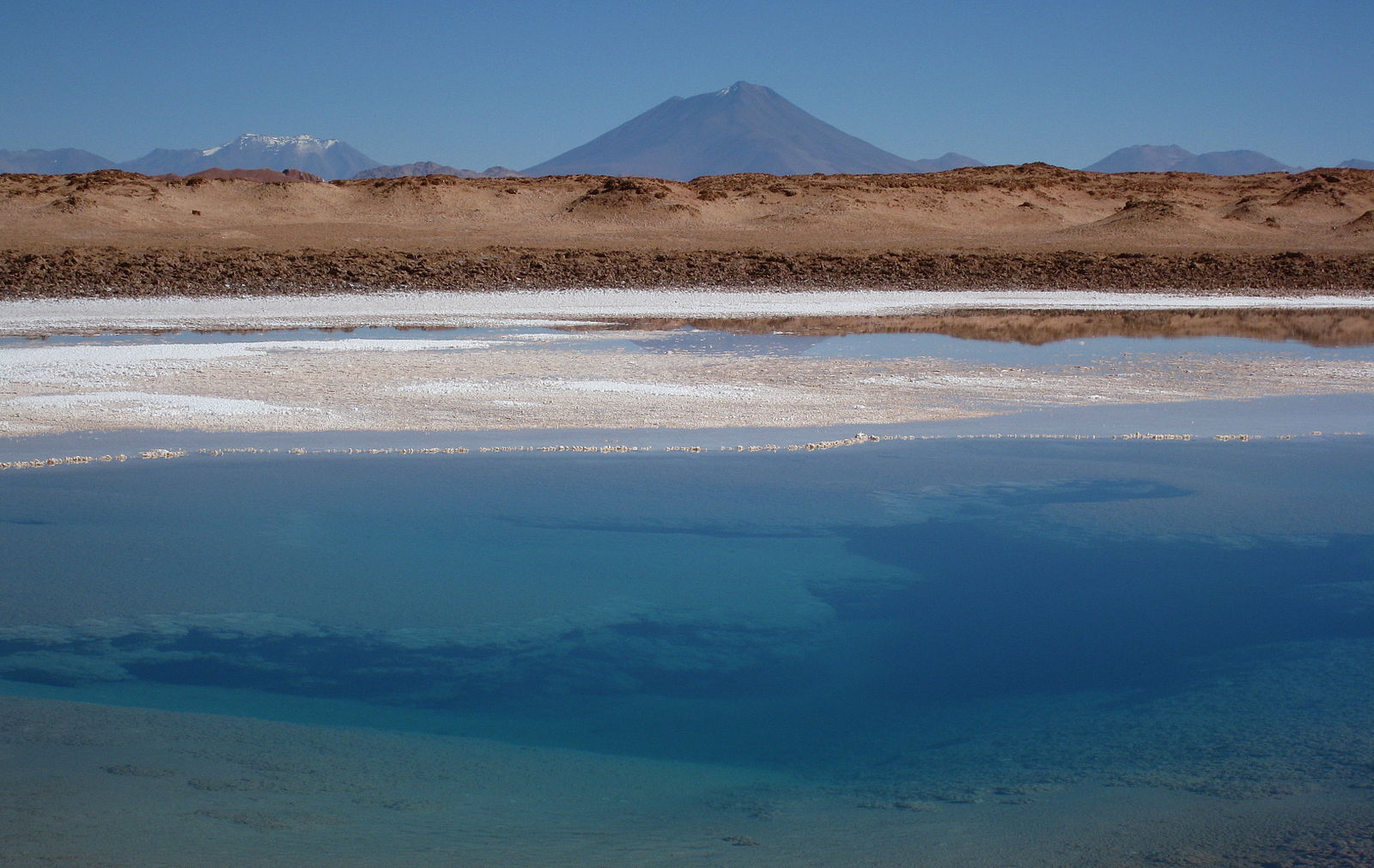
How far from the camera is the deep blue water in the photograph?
3938mm

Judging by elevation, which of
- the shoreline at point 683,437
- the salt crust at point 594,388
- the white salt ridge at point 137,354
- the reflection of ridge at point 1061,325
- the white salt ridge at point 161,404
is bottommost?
the shoreline at point 683,437

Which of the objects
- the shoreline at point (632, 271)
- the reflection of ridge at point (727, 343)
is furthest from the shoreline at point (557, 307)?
the reflection of ridge at point (727, 343)

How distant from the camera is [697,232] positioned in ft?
123

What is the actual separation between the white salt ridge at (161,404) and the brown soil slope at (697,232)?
40.3 ft

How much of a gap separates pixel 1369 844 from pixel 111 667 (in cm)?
389

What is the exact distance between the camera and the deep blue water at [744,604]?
12.9 ft

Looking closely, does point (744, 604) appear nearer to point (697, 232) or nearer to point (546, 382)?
point (546, 382)

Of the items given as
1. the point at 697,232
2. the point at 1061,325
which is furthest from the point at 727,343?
the point at 697,232

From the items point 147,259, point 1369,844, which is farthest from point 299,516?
point 147,259

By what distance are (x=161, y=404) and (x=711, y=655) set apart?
6.38m

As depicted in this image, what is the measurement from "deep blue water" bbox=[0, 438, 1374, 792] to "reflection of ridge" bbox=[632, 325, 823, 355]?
571 centimetres

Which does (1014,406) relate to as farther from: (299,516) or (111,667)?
(111,667)

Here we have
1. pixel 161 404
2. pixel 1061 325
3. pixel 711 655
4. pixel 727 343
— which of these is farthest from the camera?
pixel 1061 325

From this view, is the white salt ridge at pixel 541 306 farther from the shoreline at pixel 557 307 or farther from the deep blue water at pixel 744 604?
the deep blue water at pixel 744 604
